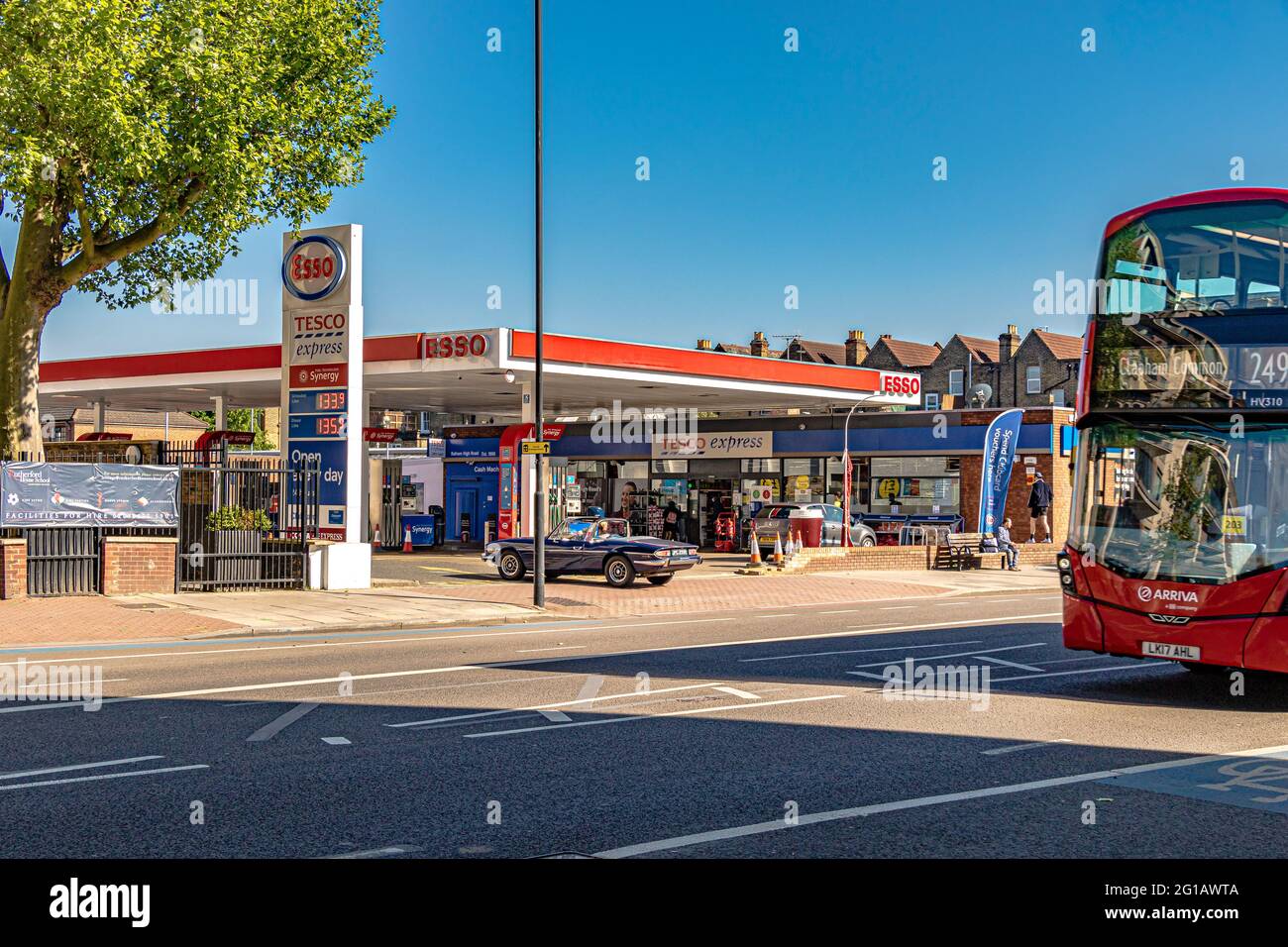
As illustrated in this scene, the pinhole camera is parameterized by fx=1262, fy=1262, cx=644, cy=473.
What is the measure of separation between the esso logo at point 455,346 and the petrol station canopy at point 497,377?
0.02 metres

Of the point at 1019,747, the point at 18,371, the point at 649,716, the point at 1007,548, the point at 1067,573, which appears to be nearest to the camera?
the point at 1019,747

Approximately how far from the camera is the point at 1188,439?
1156 cm

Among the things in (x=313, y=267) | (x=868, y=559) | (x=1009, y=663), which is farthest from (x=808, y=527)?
(x=1009, y=663)

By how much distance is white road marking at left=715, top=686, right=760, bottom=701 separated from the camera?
11586mm

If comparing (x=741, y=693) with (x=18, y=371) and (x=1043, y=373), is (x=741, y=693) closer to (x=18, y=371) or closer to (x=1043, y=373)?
(x=18, y=371)

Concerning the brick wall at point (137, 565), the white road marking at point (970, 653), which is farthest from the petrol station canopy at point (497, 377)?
the white road marking at point (970, 653)

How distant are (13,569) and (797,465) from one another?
28.6m

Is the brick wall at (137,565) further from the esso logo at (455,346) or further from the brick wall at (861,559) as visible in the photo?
the brick wall at (861,559)

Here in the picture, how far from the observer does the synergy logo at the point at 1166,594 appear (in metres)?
11.3

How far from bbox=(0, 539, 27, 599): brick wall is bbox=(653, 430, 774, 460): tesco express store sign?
91.0 ft

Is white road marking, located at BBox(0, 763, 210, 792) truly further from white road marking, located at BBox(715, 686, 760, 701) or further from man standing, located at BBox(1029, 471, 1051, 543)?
man standing, located at BBox(1029, 471, 1051, 543)

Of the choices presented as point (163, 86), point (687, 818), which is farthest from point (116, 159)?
point (687, 818)

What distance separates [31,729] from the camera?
9.57 m

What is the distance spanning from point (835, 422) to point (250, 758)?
3565 centimetres
